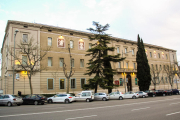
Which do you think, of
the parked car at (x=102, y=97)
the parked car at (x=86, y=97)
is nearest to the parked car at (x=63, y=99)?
the parked car at (x=86, y=97)

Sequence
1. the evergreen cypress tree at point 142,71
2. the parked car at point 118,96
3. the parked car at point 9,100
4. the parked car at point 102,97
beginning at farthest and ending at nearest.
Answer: the evergreen cypress tree at point 142,71
the parked car at point 118,96
the parked car at point 102,97
the parked car at point 9,100

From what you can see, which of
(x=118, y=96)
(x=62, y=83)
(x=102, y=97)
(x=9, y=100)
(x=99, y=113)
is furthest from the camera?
(x=62, y=83)

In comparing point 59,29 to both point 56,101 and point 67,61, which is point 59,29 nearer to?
point 67,61

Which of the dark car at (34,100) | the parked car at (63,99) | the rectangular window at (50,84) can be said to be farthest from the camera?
the rectangular window at (50,84)

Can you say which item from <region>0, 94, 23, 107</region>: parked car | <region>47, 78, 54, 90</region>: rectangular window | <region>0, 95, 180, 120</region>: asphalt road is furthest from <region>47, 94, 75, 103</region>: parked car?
<region>47, 78, 54, 90</region>: rectangular window

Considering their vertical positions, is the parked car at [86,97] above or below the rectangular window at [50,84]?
below

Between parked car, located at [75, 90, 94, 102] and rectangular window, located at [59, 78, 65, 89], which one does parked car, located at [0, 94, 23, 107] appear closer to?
parked car, located at [75, 90, 94, 102]

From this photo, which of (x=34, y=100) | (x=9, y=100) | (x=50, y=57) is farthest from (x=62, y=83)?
(x=9, y=100)

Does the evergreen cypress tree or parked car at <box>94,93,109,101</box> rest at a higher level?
the evergreen cypress tree

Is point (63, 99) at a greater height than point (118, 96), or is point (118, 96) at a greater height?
point (63, 99)

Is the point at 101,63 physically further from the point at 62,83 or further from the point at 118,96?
the point at 62,83

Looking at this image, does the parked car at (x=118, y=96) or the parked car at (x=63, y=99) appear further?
the parked car at (x=118, y=96)

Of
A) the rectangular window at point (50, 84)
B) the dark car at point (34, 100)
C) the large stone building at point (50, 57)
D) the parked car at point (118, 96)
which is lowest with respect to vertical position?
the parked car at point (118, 96)

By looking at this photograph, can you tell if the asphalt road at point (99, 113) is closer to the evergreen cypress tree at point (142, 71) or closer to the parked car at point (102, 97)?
the parked car at point (102, 97)
